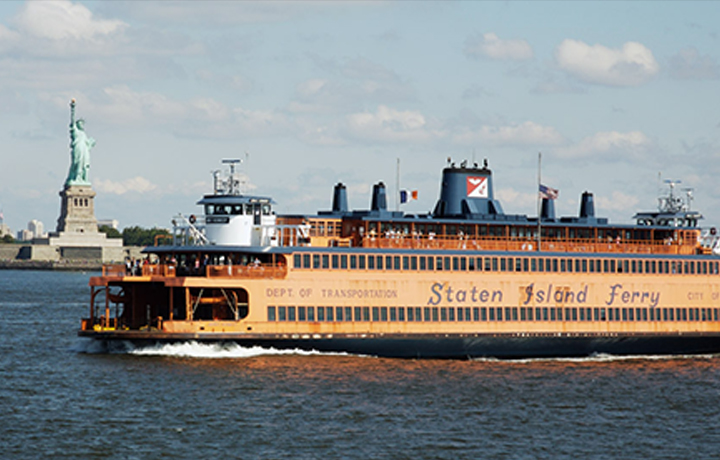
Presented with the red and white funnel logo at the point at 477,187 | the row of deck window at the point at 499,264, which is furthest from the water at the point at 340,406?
the red and white funnel logo at the point at 477,187

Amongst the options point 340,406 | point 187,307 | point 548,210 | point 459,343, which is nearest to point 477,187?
point 548,210

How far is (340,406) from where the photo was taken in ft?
132

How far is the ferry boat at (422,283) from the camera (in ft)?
166

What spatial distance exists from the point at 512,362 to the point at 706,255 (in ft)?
44.3

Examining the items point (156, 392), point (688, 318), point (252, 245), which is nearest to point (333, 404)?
point (156, 392)

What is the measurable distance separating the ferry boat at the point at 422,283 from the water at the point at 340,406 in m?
1.29

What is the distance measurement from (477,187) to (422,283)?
8662 mm

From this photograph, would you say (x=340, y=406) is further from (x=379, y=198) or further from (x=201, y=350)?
(x=379, y=198)

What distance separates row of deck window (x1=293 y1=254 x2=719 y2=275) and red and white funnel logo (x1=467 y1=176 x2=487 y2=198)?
5635mm

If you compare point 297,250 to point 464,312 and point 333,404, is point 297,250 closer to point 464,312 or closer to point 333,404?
point 464,312

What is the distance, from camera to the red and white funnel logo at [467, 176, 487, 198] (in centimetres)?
5978

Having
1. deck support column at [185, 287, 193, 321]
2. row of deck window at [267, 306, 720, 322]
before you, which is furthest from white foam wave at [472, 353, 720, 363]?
deck support column at [185, 287, 193, 321]

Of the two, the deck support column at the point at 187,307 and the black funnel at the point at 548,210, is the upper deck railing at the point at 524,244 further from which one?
the deck support column at the point at 187,307

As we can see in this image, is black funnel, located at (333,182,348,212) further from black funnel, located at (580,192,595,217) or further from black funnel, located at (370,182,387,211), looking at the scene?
black funnel, located at (580,192,595,217)
